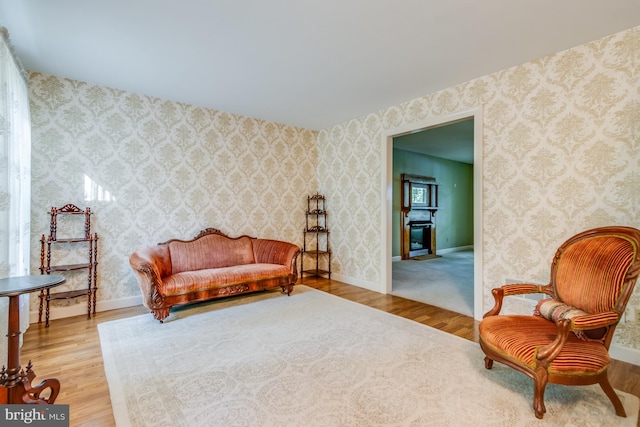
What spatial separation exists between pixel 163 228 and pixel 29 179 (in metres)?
1.37

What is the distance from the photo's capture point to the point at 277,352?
2383 mm

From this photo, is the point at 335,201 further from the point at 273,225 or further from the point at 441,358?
the point at 441,358

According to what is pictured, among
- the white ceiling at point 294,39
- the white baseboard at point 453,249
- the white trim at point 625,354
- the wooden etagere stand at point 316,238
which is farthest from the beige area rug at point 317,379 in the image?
the white baseboard at point 453,249

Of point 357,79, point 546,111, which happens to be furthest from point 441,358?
point 357,79

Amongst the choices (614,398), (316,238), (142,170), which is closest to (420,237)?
(316,238)

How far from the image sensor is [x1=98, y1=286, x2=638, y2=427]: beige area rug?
1.64m

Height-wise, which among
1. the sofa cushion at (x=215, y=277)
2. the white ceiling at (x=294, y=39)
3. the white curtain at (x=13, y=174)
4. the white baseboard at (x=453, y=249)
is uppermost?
the white ceiling at (x=294, y=39)

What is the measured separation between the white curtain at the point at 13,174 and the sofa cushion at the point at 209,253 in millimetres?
1377

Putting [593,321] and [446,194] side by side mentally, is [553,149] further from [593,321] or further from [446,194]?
[446,194]

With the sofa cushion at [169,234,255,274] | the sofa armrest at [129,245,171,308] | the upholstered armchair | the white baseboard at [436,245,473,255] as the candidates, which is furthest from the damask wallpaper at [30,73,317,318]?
the white baseboard at [436,245,473,255]

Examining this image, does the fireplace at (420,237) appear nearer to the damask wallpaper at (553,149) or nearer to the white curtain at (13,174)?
the damask wallpaper at (553,149)

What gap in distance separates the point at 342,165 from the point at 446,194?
4922 millimetres

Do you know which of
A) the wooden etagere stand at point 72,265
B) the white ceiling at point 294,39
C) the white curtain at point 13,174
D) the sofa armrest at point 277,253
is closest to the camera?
the white curtain at point 13,174

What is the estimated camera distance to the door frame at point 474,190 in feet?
10.5
